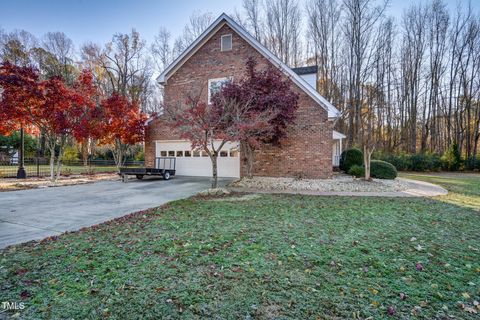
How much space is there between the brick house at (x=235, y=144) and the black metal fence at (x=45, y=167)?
20.1 ft

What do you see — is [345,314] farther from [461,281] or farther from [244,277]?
[461,281]

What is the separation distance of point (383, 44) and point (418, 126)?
9706 millimetres

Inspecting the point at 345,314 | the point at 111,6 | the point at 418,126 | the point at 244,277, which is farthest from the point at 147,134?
the point at 418,126

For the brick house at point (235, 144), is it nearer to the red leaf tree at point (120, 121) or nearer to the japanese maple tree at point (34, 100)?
the red leaf tree at point (120, 121)

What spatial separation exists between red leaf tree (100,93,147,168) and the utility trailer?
203cm

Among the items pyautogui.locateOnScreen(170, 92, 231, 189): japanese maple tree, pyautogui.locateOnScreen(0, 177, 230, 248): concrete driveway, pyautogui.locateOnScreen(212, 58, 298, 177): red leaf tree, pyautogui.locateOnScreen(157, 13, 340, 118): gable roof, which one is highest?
pyautogui.locateOnScreen(157, 13, 340, 118): gable roof

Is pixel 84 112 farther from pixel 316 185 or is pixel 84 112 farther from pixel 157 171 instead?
pixel 316 185

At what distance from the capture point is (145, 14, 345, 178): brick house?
1186cm

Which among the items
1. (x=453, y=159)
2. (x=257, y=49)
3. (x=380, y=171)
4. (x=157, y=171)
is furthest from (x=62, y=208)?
(x=453, y=159)

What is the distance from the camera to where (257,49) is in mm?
13055

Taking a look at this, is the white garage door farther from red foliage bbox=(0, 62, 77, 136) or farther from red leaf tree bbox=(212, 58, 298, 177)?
red foliage bbox=(0, 62, 77, 136)

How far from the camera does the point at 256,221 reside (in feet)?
17.5

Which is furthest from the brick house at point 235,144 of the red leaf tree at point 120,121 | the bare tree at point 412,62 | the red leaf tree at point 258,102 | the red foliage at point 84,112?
the bare tree at point 412,62

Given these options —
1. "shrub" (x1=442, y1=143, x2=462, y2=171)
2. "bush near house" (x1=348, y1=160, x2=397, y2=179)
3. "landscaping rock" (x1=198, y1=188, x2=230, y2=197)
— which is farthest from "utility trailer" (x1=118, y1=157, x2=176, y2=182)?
"shrub" (x1=442, y1=143, x2=462, y2=171)
